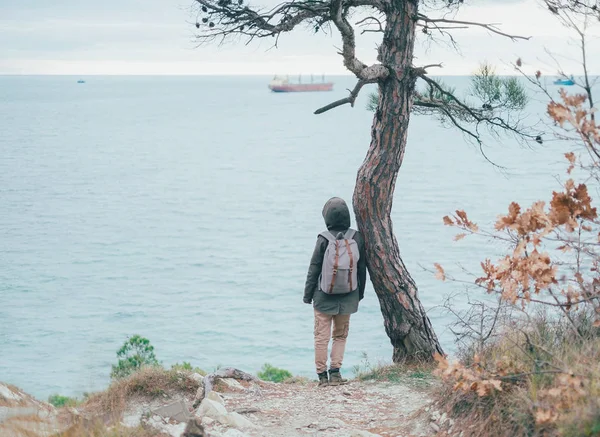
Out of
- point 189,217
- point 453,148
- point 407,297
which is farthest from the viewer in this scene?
point 453,148

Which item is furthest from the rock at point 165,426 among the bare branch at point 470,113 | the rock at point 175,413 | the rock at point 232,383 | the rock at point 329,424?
the bare branch at point 470,113

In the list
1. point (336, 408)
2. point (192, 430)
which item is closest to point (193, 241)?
point (336, 408)

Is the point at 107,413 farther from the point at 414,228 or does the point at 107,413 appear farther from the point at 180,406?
the point at 414,228

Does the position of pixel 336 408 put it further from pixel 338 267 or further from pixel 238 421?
pixel 338 267

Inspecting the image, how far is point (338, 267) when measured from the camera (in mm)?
7160

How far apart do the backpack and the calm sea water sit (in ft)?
3.85

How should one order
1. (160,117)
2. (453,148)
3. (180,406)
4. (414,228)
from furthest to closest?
(160,117) → (453,148) → (414,228) → (180,406)

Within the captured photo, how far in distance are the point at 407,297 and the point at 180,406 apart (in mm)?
3429

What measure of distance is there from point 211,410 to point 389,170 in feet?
11.3

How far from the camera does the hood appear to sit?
7254mm

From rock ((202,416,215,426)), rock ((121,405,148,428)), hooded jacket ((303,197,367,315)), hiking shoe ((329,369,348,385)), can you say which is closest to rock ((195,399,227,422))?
rock ((202,416,215,426))

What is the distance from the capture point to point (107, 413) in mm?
6598

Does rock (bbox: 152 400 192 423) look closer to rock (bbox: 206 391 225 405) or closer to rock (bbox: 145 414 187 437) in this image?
rock (bbox: 145 414 187 437)

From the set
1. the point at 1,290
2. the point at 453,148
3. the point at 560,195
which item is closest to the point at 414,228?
the point at 1,290
